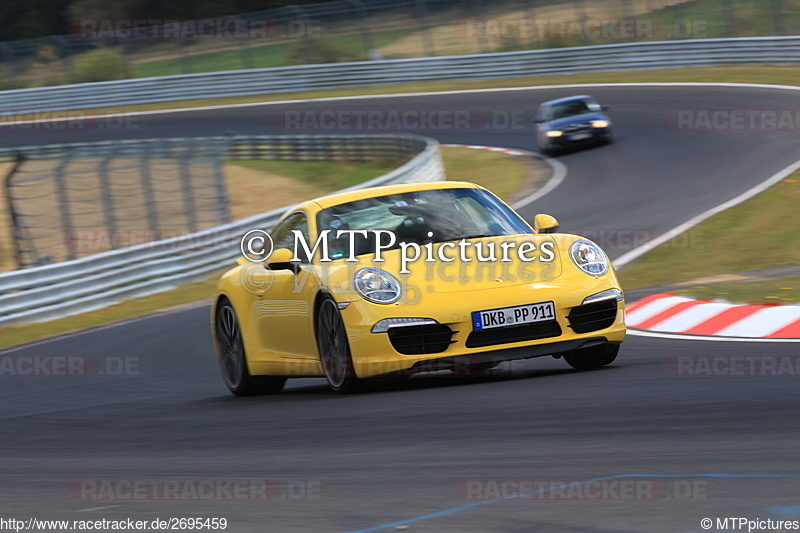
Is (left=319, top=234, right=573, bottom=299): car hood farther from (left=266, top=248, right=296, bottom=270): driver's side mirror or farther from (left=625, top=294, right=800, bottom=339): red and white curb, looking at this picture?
(left=625, top=294, right=800, bottom=339): red and white curb

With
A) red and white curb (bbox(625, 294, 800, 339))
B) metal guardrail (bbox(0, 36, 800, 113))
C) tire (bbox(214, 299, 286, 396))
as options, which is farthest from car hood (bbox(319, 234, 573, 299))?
metal guardrail (bbox(0, 36, 800, 113))

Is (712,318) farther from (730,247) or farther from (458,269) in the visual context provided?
(730,247)

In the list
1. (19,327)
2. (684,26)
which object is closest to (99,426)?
(19,327)

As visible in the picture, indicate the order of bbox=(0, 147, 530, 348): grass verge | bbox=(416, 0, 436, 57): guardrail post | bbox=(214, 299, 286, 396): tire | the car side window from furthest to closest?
1. bbox=(416, 0, 436, 57): guardrail post
2. bbox=(0, 147, 530, 348): grass verge
3. bbox=(214, 299, 286, 396): tire
4. the car side window

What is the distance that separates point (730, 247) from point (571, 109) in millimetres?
11789

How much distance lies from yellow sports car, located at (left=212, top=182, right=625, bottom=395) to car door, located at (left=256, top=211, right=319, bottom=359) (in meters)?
0.01

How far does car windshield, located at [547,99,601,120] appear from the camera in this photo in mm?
25000

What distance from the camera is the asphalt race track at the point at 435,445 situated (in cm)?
401

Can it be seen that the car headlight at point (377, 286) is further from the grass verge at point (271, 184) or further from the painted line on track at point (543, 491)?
the grass verge at point (271, 184)

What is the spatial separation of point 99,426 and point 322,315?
1.51 m

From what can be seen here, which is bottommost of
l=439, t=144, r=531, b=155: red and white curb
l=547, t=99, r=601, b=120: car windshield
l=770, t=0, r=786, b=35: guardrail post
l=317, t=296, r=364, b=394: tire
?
l=439, t=144, r=531, b=155: red and white curb

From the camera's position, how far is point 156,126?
121 feet

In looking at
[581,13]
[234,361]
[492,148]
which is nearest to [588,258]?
[234,361]

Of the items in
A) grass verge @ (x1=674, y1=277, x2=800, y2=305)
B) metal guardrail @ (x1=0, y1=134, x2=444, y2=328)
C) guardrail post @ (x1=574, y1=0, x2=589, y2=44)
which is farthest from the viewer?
guardrail post @ (x1=574, y1=0, x2=589, y2=44)
